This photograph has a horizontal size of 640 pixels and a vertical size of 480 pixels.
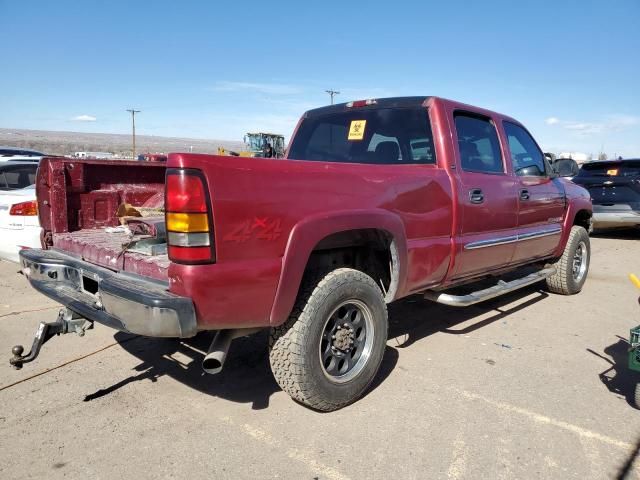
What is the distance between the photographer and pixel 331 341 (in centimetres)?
300

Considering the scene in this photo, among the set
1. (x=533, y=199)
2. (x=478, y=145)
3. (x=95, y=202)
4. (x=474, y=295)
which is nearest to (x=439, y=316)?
(x=474, y=295)

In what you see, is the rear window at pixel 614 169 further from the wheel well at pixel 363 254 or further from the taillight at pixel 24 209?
the taillight at pixel 24 209

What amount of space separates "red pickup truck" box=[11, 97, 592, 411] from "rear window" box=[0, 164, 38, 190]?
4.31 m

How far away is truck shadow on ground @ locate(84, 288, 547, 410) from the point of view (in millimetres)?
3277

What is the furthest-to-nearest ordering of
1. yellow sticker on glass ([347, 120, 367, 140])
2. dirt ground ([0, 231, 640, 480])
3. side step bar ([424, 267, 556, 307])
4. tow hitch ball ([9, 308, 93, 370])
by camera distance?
yellow sticker on glass ([347, 120, 367, 140]) → side step bar ([424, 267, 556, 307]) → tow hitch ball ([9, 308, 93, 370]) → dirt ground ([0, 231, 640, 480])

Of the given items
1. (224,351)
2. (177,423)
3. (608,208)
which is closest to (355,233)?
(224,351)

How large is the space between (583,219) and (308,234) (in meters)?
4.94

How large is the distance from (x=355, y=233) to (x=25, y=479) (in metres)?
2.14

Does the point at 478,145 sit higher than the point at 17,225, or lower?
higher

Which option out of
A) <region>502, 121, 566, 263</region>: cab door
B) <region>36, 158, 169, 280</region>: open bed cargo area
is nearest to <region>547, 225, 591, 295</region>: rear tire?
<region>502, 121, 566, 263</region>: cab door

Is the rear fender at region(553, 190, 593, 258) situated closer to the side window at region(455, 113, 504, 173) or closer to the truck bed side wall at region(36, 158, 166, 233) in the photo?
the side window at region(455, 113, 504, 173)

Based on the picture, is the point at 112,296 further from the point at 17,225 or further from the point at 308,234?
the point at 17,225

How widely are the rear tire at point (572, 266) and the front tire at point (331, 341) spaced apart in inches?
139

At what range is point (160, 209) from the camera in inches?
153
